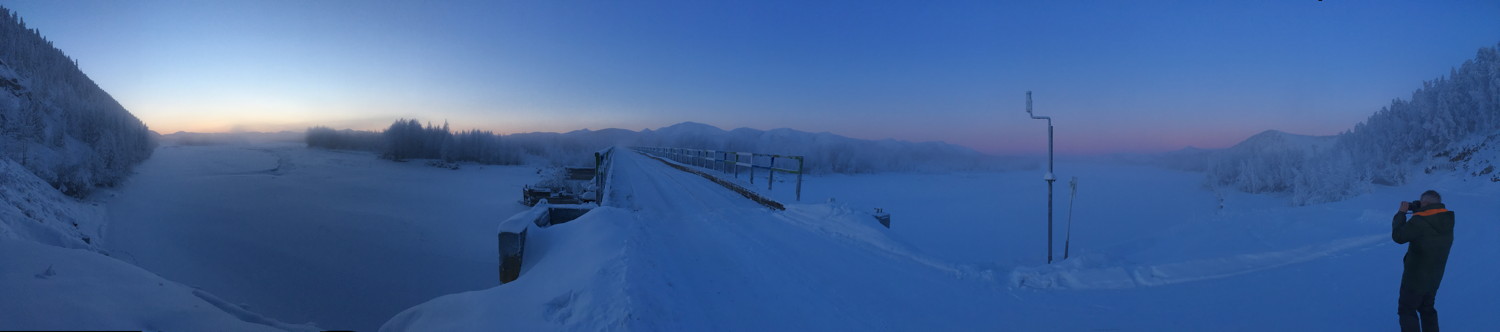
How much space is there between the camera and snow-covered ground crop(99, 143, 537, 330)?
5551 millimetres

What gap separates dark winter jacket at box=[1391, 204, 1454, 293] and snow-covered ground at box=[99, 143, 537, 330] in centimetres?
825

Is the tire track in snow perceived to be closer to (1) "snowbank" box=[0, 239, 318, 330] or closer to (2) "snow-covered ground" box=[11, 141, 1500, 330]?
(2) "snow-covered ground" box=[11, 141, 1500, 330]

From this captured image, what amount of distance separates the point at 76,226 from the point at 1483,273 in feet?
49.9

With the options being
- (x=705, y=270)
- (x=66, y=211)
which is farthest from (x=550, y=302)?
(x=66, y=211)

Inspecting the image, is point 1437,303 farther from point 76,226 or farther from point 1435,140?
point 76,226

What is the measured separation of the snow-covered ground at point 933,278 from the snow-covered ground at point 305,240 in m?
2.35

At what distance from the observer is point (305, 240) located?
24.3ft

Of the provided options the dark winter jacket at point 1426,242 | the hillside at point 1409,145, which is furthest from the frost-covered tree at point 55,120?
the hillside at point 1409,145

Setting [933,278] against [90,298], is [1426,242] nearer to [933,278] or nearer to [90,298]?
[933,278]

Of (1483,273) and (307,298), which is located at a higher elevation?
(1483,273)

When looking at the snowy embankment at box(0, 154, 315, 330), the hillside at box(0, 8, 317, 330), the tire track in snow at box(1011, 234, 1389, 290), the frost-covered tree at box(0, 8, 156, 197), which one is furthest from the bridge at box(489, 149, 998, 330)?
the frost-covered tree at box(0, 8, 156, 197)

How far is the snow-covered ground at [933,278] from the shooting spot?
3275 millimetres

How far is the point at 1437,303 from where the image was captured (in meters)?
4.14

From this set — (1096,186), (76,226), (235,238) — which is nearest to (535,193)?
(235,238)
